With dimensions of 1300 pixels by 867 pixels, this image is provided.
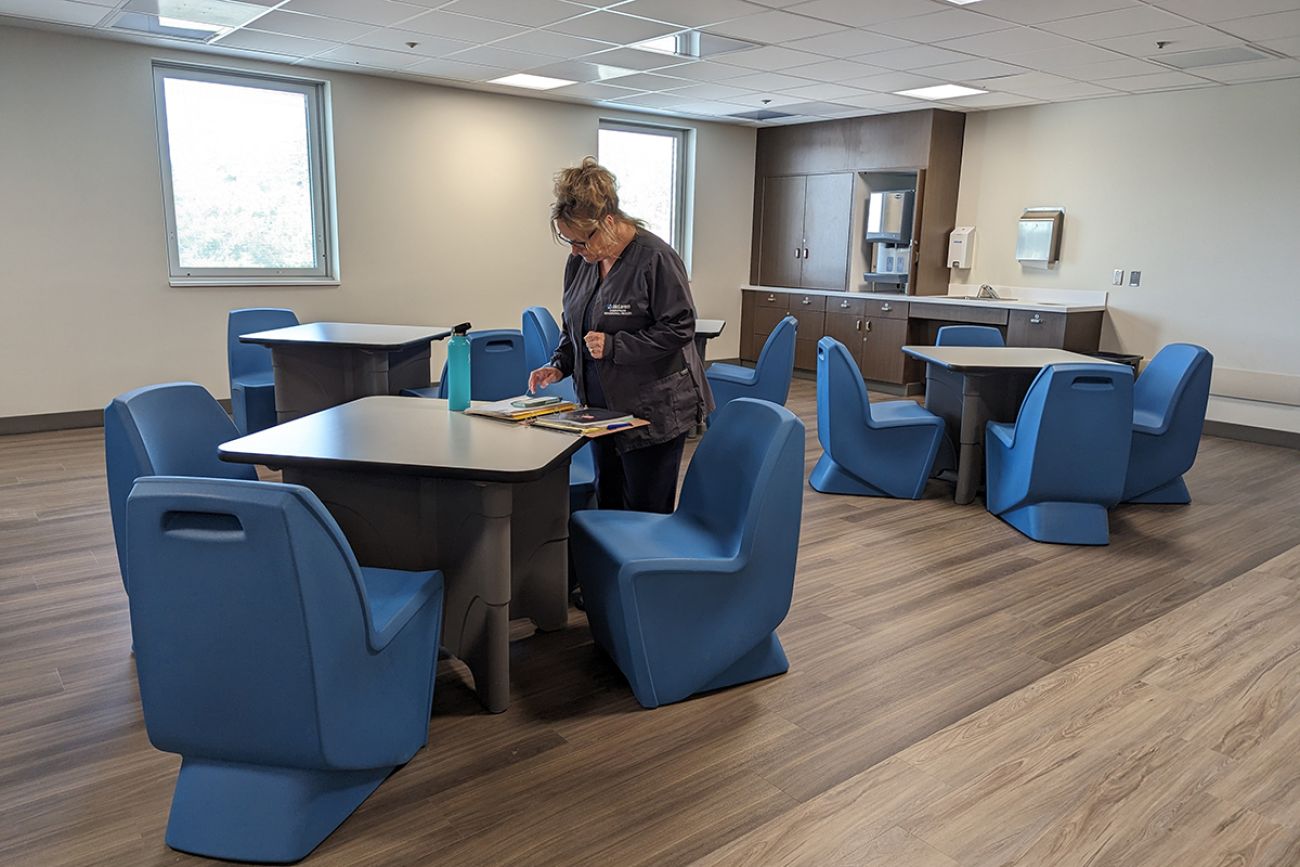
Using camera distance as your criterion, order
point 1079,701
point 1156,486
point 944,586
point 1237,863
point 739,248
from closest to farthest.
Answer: point 1237,863, point 1079,701, point 944,586, point 1156,486, point 739,248

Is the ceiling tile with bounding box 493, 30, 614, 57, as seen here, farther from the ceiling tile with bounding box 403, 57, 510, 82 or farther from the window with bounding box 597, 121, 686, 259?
the window with bounding box 597, 121, 686, 259

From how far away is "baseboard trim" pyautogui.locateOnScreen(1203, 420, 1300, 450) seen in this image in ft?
Answer: 21.5

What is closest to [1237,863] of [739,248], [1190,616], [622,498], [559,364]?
[1190,616]

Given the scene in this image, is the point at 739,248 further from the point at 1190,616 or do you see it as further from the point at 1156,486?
the point at 1190,616

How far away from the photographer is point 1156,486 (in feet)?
15.8

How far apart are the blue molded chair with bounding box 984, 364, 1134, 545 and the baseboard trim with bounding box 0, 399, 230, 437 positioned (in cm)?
591

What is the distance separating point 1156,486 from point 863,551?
1.92m

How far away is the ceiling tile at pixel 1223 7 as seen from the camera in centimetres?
446

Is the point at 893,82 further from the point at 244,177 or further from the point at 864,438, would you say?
the point at 244,177

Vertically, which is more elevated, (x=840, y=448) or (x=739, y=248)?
(x=739, y=248)

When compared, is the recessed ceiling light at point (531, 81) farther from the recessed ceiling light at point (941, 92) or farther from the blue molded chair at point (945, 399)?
the blue molded chair at point (945, 399)

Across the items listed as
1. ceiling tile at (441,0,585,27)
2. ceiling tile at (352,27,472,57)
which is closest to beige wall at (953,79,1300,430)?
ceiling tile at (441,0,585,27)

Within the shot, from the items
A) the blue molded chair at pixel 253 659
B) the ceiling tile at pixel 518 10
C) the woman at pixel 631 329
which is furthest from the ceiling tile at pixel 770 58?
the blue molded chair at pixel 253 659

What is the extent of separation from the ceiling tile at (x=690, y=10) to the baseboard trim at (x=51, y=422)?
Result: 14.8 ft
